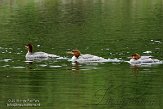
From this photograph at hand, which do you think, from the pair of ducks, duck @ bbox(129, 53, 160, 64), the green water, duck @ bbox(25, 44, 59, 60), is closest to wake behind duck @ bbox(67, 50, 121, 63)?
the pair of ducks

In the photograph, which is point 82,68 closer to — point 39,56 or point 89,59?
point 89,59

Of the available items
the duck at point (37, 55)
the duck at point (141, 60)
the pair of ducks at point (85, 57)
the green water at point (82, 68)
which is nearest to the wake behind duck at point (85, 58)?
the pair of ducks at point (85, 57)

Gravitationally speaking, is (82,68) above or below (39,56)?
above

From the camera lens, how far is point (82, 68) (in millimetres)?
39219

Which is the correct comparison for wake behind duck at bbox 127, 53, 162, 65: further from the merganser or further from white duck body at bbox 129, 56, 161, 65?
the merganser

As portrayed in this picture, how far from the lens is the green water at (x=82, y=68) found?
29.5 metres

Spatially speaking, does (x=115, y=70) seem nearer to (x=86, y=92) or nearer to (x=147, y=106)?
(x=86, y=92)

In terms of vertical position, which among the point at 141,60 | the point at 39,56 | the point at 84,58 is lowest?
the point at 39,56

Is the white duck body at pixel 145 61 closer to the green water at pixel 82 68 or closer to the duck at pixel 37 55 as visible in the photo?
the green water at pixel 82 68

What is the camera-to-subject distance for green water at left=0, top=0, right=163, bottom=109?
29.5 meters

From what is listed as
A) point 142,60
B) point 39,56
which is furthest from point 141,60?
point 39,56

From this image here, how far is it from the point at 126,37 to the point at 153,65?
48.4ft

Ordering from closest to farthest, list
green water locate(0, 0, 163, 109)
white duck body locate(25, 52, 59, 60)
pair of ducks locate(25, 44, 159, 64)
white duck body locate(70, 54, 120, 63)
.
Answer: green water locate(0, 0, 163, 109) → pair of ducks locate(25, 44, 159, 64) → white duck body locate(70, 54, 120, 63) → white duck body locate(25, 52, 59, 60)

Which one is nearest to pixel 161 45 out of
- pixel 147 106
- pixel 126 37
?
pixel 126 37
